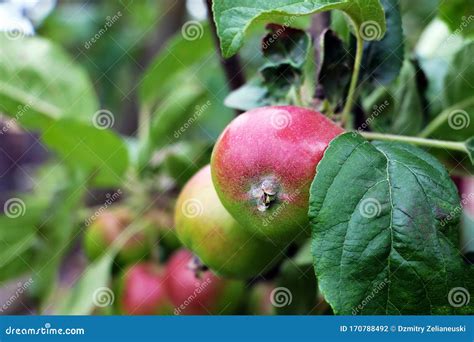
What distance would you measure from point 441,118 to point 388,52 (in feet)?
0.37

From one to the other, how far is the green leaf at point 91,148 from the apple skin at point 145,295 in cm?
16

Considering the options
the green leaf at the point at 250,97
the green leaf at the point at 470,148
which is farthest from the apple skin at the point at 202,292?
the green leaf at the point at 470,148

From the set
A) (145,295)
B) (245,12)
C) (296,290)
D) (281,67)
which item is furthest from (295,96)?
(145,295)

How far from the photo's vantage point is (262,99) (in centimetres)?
64

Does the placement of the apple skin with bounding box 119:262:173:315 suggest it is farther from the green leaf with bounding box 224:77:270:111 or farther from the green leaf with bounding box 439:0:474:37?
the green leaf with bounding box 439:0:474:37

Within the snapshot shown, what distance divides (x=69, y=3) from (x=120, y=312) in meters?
1.20

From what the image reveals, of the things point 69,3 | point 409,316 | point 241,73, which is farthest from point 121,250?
point 69,3

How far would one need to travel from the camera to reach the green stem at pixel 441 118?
70cm

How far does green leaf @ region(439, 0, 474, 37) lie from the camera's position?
2.46 ft

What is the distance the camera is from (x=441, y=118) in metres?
0.70

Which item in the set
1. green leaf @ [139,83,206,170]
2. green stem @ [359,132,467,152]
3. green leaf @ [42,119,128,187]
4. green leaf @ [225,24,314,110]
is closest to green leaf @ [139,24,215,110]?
green leaf @ [139,83,206,170]

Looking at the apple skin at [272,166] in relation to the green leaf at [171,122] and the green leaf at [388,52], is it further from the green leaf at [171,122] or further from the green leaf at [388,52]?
the green leaf at [171,122]

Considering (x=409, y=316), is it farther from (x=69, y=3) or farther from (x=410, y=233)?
(x=69, y=3)

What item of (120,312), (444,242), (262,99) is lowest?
(120,312)
